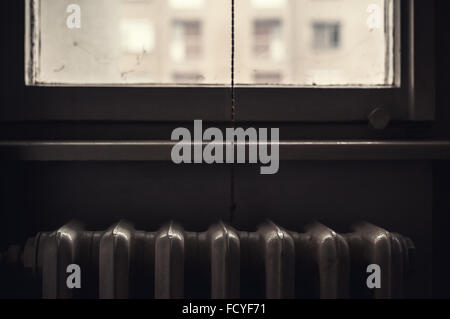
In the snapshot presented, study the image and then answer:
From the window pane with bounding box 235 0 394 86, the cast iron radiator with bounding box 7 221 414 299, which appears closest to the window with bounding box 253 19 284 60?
the window pane with bounding box 235 0 394 86

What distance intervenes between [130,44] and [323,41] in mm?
441

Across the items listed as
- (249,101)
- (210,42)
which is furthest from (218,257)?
(210,42)

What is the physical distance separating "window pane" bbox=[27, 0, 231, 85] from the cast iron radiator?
35cm

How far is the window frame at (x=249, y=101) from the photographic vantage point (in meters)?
0.90

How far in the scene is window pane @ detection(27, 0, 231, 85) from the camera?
0.95 m

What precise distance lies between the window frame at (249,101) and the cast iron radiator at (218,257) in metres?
0.25

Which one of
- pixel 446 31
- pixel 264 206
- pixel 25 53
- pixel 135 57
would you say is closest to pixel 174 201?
pixel 264 206

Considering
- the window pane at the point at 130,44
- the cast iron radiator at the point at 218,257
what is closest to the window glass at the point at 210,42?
the window pane at the point at 130,44

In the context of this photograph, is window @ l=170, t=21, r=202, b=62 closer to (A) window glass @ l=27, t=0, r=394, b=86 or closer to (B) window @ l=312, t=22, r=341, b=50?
(A) window glass @ l=27, t=0, r=394, b=86

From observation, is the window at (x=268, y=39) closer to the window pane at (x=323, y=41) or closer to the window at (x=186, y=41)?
the window pane at (x=323, y=41)

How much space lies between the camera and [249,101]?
0.92 metres

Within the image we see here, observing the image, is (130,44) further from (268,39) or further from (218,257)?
(218,257)

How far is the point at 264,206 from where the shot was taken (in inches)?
36.3
